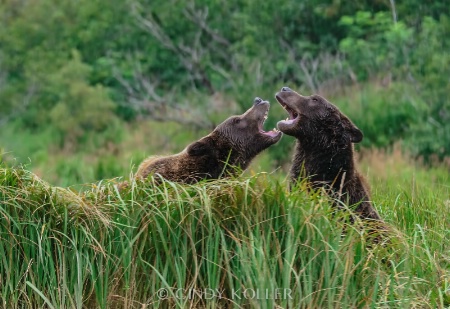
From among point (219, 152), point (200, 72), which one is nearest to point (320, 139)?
point (219, 152)

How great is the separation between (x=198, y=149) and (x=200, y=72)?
22.7m

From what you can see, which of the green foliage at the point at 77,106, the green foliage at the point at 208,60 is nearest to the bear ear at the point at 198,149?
the green foliage at the point at 208,60

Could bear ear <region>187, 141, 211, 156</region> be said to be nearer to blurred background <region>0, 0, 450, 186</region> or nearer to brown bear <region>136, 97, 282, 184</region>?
brown bear <region>136, 97, 282, 184</region>

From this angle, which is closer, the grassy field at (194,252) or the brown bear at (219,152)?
the grassy field at (194,252)

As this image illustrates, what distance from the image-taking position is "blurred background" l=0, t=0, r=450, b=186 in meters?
21.4

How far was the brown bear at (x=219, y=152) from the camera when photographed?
8.33 metres

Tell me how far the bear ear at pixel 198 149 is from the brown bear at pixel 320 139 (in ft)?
2.02

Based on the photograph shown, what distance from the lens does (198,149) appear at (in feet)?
27.7

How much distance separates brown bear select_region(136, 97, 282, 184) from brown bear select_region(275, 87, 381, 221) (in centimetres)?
26

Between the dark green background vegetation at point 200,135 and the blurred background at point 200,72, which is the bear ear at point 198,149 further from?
the blurred background at point 200,72

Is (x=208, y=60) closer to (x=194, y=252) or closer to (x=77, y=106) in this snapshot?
(x=77, y=106)

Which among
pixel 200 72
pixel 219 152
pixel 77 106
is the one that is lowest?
pixel 77 106

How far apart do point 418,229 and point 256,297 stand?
1742mm

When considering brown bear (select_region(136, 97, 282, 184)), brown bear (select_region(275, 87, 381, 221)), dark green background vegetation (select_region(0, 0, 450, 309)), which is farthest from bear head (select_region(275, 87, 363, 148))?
dark green background vegetation (select_region(0, 0, 450, 309))
